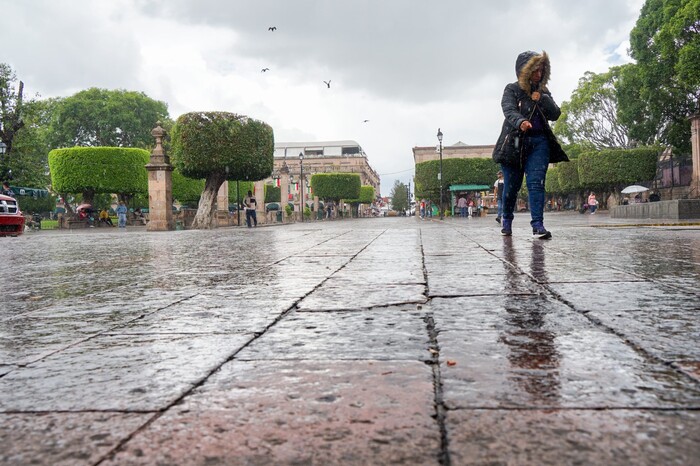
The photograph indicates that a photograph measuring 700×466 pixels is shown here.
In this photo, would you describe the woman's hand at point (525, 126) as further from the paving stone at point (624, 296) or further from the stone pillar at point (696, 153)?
the stone pillar at point (696, 153)

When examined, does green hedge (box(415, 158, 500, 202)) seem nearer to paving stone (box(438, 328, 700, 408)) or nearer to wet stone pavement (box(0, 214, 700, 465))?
wet stone pavement (box(0, 214, 700, 465))

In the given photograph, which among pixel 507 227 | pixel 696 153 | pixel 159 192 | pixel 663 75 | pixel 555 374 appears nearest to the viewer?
pixel 555 374

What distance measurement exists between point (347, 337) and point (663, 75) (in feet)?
108

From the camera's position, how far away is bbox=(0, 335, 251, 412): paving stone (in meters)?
1.18

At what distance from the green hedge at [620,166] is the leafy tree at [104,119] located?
34.8 meters

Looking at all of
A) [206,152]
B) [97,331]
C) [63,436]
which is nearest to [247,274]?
[97,331]

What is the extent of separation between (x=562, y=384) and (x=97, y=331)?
1575mm

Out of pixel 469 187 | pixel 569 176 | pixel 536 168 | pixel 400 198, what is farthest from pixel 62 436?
pixel 400 198

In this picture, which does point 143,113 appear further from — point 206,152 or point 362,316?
point 362,316

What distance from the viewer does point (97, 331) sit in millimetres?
1957

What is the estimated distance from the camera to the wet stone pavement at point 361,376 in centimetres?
92

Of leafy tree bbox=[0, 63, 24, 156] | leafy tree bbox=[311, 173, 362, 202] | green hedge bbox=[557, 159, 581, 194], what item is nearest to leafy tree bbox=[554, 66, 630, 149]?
green hedge bbox=[557, 159, 581, 194]

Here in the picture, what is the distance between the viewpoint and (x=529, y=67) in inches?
237

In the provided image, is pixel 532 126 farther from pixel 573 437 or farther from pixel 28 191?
pixel 28 191
